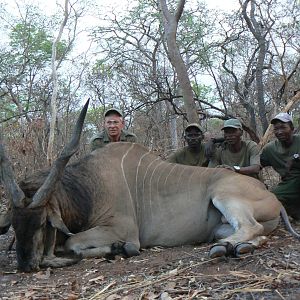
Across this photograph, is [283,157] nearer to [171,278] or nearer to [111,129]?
[111,129]

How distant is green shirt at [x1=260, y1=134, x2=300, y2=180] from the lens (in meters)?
4.73

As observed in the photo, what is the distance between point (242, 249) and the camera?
3012mm

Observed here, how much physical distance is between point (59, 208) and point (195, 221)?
1.02 metres

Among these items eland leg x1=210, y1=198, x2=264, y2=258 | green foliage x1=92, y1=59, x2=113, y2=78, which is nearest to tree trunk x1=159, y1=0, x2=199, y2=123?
eland leg x1=210, y1=198, x2=264, y2=258

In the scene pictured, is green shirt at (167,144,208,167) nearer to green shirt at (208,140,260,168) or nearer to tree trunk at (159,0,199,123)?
green shirt at (208,140,260,168)

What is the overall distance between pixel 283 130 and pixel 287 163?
1.10 ft

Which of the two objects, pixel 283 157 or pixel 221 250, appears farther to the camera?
pixel 283 157

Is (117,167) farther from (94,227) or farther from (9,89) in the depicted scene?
(9,89)

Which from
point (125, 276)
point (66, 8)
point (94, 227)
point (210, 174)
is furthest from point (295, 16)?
point (125, 276)

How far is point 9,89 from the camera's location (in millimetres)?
11867

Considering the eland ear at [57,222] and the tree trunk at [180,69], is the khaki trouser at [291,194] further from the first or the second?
the eland ear at [57,222]

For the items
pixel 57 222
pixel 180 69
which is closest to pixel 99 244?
pixel 57 222

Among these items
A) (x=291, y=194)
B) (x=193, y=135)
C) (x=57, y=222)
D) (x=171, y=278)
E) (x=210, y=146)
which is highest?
(x=193, y=135)

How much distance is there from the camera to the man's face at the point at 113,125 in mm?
4969
